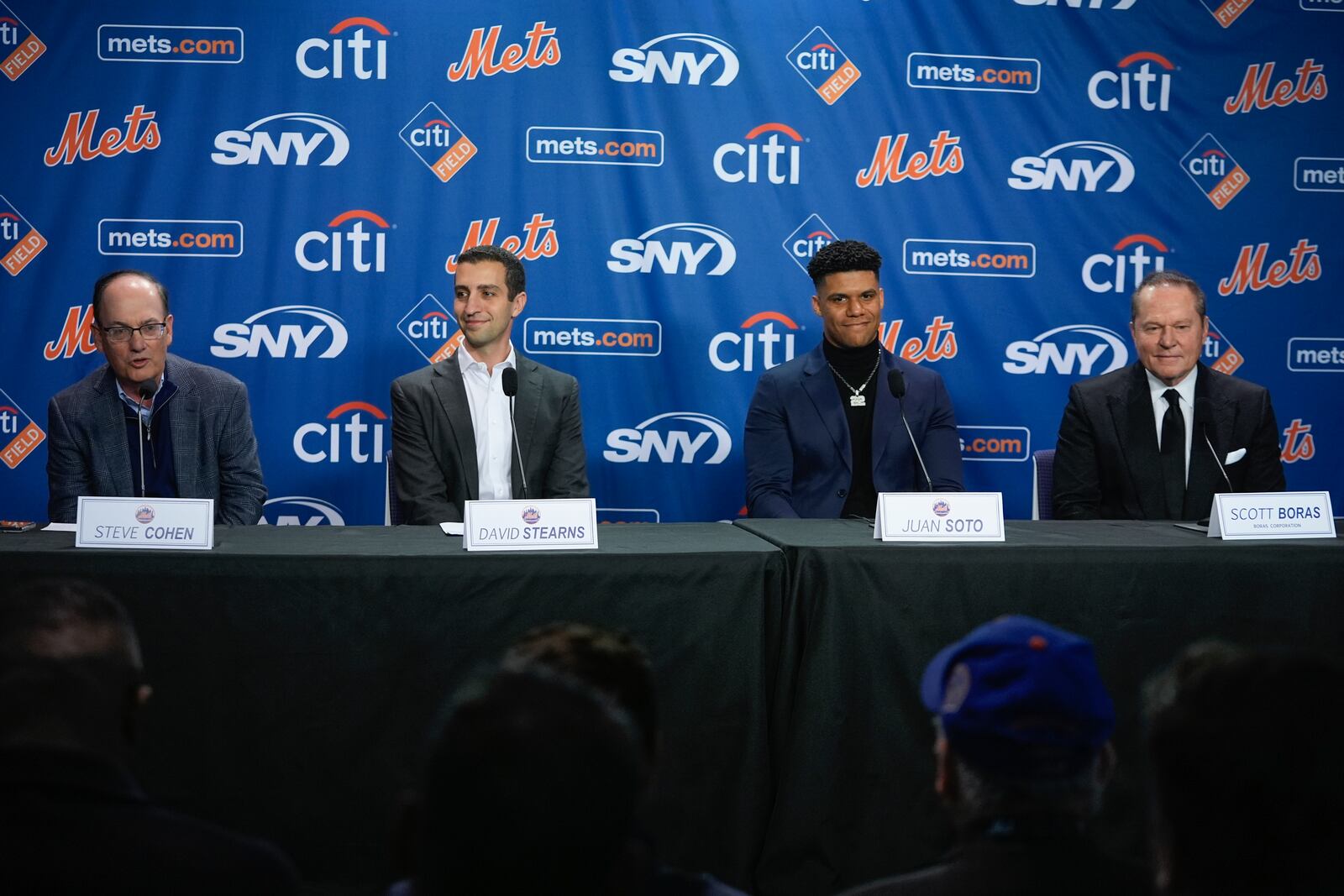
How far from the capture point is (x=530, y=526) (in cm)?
226

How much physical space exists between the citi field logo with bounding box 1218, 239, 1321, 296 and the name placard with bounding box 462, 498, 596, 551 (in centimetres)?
311

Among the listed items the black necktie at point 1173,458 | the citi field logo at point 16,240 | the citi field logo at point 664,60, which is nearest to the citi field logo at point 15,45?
the citi field logo at point 16,240

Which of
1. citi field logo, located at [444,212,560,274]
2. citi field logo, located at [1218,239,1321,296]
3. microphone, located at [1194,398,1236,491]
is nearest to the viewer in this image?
microphone, located at [1194,398,1236,491]

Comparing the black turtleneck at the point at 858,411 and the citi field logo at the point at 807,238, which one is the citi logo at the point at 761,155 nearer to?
the citi field logo at the point at 807,238

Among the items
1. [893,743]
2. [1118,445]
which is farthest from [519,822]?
[1118,445]

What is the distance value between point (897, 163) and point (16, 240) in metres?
3.16

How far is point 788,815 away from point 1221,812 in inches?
57.4

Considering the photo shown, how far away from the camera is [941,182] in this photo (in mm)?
4199

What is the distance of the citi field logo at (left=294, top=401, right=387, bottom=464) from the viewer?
411 centimetres

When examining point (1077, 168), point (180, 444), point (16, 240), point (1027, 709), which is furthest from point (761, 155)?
point (1027, 709)

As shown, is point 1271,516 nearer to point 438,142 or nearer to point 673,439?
point 673,439

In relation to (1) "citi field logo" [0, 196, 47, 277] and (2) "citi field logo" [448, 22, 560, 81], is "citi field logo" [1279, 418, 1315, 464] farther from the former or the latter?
(1) "citi field logo" [0, 196, 47, 277]

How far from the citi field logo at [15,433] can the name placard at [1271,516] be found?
12.4 feet

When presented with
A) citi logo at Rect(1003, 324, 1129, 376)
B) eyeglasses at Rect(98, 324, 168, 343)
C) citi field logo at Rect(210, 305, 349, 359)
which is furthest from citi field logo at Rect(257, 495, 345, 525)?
citi logo at Rect(1003, 324, 1129, 376)
